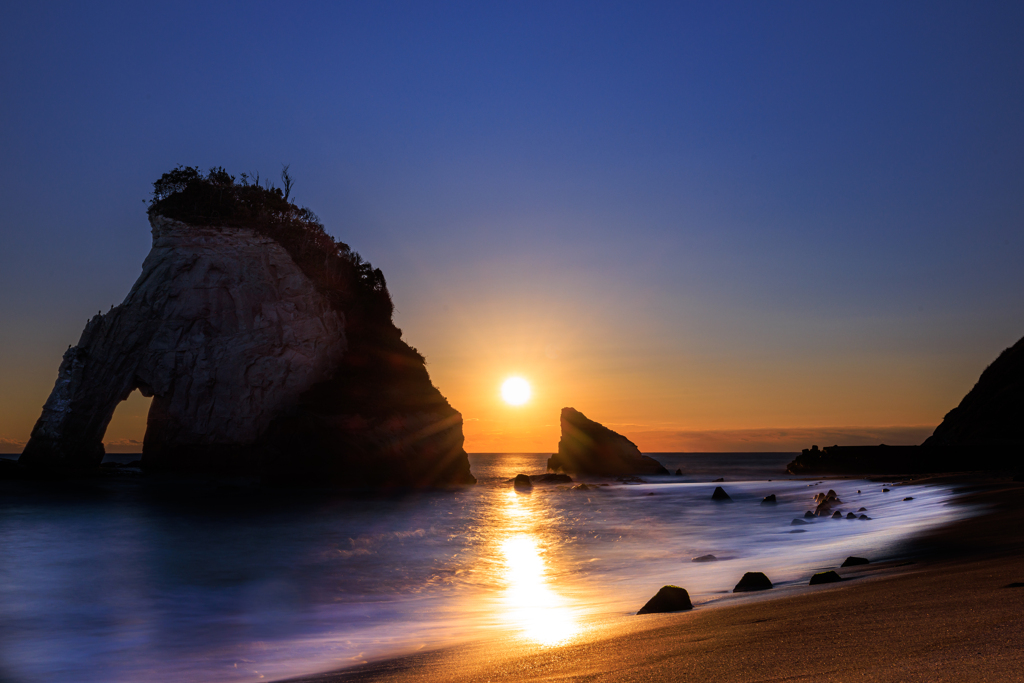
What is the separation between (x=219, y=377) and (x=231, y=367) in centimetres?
70

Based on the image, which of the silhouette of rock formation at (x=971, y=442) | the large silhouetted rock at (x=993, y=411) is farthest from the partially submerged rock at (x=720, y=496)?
the large silhouetted rock at (x=993, y=411)

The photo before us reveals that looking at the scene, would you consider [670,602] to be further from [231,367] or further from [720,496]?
[231,367]

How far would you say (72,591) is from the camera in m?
12.0

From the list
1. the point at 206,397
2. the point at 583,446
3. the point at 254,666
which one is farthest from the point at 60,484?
the point at 583,446

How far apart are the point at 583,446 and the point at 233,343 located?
29.8 metres

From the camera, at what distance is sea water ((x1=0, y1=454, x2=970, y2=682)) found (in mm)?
7551

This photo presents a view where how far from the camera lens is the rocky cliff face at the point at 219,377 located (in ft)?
95.1

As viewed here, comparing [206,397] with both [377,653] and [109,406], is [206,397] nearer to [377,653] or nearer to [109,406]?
[109,406]

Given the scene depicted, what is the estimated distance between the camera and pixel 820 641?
341 centimetres

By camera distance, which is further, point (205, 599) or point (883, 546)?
point (205, 599)

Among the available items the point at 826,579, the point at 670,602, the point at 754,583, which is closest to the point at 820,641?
the point at 670,602

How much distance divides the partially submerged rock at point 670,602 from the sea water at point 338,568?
0.79 m

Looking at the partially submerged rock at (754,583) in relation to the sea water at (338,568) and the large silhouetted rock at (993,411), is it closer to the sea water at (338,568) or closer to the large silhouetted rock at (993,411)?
the sea water at (338,568)

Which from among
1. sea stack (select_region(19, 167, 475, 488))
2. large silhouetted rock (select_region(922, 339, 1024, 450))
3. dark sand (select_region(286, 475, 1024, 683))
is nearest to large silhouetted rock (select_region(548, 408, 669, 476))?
sea stack (select_region(19, 167, 475, 488))
